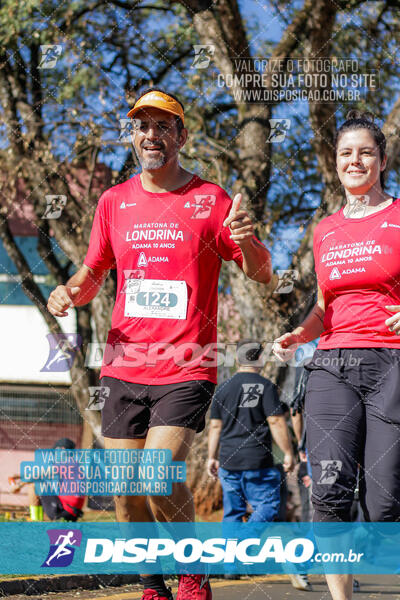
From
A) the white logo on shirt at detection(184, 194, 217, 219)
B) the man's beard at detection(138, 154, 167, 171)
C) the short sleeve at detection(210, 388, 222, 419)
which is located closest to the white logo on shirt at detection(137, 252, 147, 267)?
the white logo on shirt at detection(184, 194, 217, 219)

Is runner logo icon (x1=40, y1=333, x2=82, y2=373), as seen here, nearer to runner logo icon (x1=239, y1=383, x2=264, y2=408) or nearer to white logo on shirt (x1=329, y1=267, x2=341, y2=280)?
runner logo icon (x1=239, y1=383, x2=264, y2=408)

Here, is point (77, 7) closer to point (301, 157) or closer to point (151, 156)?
point (301, 157)

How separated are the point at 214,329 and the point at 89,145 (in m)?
7.14

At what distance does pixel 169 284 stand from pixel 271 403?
3.06 m

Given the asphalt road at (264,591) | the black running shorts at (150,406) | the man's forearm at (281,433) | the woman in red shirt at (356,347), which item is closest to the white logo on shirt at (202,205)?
the woman in red shirt at (356,347)

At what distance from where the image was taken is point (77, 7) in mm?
11297

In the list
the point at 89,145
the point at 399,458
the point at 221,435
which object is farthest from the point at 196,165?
the point at 399,458

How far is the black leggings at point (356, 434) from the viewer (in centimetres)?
349

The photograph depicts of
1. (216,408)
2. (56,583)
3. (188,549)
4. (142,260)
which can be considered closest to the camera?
(188,549)

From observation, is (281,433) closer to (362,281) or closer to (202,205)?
(202,205)

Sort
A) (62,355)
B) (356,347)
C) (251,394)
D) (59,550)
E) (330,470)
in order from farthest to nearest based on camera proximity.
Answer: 1. (62,355)
2. (251,394)
3. (59,550)
4. (356,347)
5. (330,470)

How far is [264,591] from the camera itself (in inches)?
235

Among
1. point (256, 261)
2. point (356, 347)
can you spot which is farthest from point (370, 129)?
point (356, 347)

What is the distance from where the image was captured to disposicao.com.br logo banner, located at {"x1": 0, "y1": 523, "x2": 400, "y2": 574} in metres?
3.58
